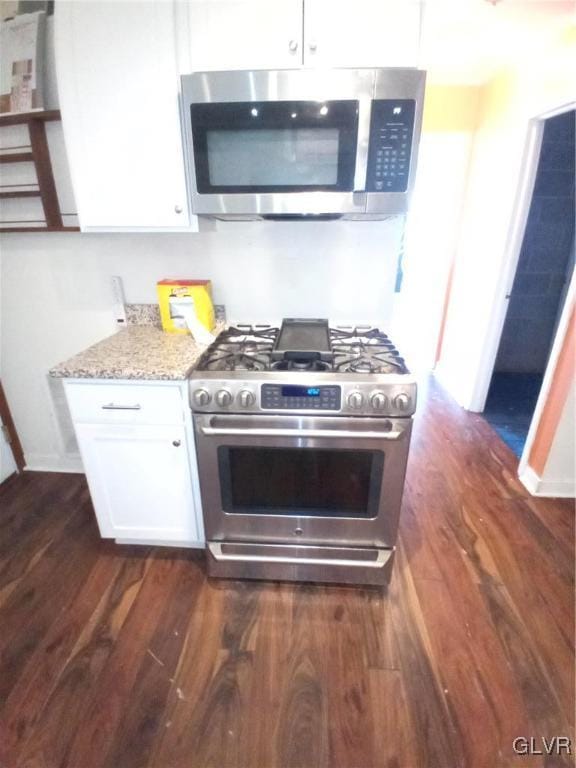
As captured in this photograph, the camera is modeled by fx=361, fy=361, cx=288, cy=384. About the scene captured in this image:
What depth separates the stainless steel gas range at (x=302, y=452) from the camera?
1.21 meters

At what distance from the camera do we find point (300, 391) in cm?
121

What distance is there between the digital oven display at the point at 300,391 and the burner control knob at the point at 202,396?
261 mm

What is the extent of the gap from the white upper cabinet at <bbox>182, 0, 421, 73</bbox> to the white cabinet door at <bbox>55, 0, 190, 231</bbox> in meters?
0.12

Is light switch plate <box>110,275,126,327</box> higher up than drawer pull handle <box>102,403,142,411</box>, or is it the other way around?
light switch plate <box>110,275,126,327</box>

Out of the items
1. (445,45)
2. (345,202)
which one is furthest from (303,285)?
(445,45)

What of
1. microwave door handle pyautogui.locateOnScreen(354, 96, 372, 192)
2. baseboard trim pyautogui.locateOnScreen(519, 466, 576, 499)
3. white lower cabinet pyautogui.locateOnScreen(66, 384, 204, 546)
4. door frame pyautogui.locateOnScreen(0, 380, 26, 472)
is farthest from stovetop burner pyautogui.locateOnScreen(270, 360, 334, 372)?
door frame pyautogui.locateOnScreen(0, 380, 26, 472)

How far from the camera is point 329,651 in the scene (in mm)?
1306

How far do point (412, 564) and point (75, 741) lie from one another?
4.41 ft

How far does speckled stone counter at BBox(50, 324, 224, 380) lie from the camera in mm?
1300

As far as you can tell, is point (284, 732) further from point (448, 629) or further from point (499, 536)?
point (499, 536)

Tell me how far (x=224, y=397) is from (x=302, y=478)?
428 millimetres

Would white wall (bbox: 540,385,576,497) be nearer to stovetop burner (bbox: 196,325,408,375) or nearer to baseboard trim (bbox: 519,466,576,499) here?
baseboard trim (bbox: 519,466,576,499)

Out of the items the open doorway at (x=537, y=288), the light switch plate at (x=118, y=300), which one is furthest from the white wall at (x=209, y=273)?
the open doorway at (x=537, y=288)

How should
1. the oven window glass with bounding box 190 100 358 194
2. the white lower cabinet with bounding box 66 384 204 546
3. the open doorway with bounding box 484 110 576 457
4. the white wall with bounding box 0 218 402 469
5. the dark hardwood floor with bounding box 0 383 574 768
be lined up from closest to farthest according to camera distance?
the dark hardwood floor with bounding box 0 383 574 768
the oven window glass with bounding box 190 100 358 194
the white lower cabinet with bounding box 66 384 204 546
the white wall with bounding box 0 218 402 469
the open doorway with bounding box 484 110 576 457
